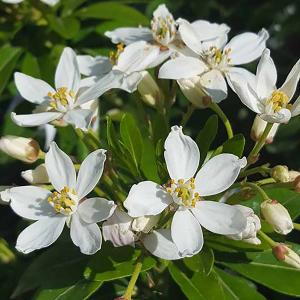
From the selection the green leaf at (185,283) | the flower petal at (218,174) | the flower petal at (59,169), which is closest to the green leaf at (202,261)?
the green leaf at (185,283)

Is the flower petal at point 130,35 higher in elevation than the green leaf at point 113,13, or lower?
higher

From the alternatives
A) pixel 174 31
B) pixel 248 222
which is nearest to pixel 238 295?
pixel 248 222

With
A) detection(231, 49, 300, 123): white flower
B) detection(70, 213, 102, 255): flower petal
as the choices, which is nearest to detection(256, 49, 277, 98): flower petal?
detection(231, 49, 300, 123): white flower

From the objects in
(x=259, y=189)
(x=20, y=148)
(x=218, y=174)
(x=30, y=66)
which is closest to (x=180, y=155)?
(x=218, y=174)

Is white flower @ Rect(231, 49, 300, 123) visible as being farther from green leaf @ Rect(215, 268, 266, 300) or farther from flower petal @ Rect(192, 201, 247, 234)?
green leaf @ Rect(215, 268, 266, 300)

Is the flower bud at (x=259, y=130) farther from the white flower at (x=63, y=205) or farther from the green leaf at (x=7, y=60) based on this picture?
the green leaf at (x=7, y=60)

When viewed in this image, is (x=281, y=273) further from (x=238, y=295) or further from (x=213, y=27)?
(x=213, y=27)
